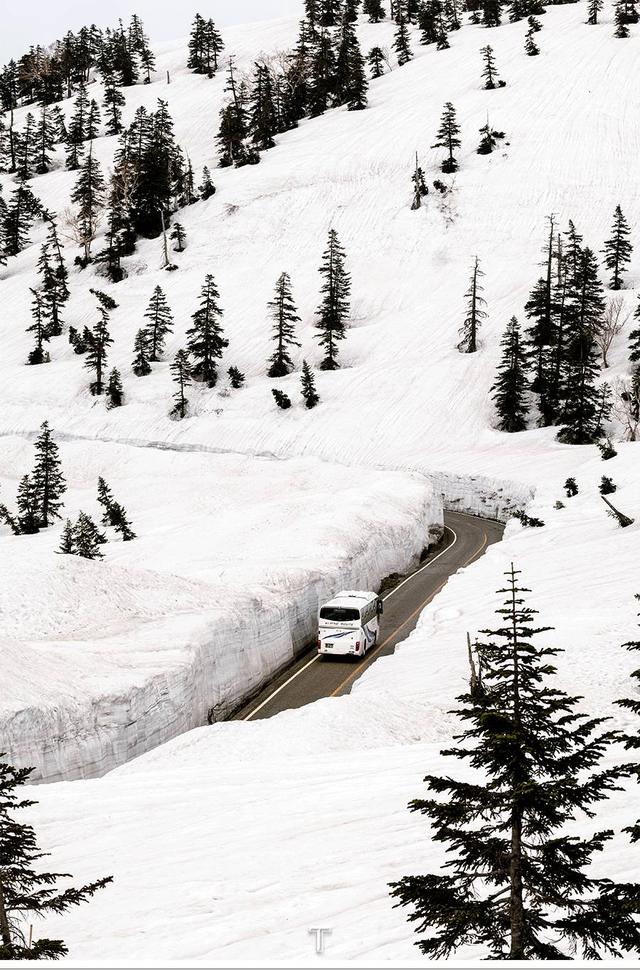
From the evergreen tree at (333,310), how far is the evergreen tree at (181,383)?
487 inches

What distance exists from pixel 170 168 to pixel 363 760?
333ft

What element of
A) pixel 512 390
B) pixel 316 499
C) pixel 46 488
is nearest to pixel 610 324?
pixel 512 390

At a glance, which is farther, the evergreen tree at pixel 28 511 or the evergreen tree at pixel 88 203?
the evergreen tree at pixel 88 203

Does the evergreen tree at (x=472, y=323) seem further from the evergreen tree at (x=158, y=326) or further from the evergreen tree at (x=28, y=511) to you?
the evergreen tree at (x=28, y=511)

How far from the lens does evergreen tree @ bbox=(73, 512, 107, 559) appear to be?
3578 cm

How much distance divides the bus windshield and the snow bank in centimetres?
152

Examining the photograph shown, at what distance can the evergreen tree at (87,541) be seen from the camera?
3578 cm

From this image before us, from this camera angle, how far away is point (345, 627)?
25.9 meters

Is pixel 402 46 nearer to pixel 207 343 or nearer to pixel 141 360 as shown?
pixel 207 343

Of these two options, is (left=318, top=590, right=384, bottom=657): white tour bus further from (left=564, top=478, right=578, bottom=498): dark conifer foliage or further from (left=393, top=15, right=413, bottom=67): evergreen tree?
(left=393, top=15, right=413, bottom=67): evergreen tree

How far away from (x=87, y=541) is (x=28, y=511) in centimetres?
1392

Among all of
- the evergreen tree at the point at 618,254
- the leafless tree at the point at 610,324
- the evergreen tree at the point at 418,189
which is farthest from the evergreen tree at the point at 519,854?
the evergreen tree at the point at 418,189

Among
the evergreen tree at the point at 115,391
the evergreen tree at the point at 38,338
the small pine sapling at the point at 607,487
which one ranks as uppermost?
the small pine sapling at the point at 607,487

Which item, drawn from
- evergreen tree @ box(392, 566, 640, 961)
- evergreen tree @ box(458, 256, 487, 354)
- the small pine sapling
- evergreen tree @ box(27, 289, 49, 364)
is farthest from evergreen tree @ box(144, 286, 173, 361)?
evergreen tree @ box(392, 566, 640, 961)
